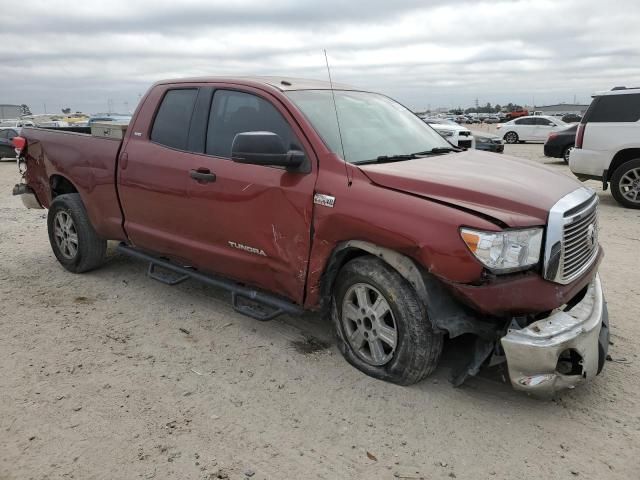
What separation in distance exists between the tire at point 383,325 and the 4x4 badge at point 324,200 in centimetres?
39

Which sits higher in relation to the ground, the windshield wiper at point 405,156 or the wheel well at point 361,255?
the windshield wiper at point 405,156

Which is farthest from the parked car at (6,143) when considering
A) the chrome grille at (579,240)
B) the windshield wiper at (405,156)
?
the chrome grille at (579,240)

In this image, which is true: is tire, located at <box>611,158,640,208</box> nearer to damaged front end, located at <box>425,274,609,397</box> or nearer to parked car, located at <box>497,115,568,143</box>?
damaged front end, located at <box>425,274,609,397</box>

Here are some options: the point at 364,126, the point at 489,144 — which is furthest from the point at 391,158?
the point at 489,144

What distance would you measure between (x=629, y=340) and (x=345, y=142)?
2.53 meters

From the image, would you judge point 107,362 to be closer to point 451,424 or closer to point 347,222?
point 347,222

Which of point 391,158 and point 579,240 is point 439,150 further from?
point 579,240

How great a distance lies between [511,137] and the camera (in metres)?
29.2

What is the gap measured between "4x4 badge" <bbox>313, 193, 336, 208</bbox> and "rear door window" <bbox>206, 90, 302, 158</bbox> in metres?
0.50

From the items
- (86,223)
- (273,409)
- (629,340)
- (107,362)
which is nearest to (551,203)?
(629,340)

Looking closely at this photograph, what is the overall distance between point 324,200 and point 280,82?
1194 millimetres

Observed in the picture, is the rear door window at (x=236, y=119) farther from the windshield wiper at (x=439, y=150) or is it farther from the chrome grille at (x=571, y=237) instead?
the chrome grille at (x=571, y=237)

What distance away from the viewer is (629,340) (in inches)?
159

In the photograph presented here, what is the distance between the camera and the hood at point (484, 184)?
117 inches
